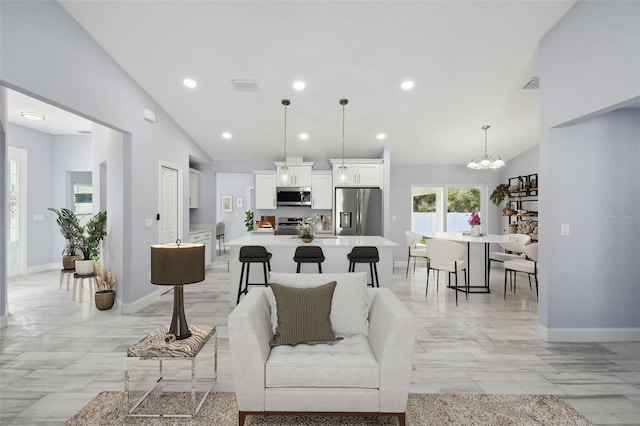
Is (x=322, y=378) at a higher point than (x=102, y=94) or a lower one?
lower

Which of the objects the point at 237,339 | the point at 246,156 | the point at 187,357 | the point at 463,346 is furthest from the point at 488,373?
the point at 246,156

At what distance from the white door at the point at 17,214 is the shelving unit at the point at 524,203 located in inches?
370

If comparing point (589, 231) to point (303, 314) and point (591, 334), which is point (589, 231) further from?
point (303, 314)

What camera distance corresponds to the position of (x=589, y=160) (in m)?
3.37

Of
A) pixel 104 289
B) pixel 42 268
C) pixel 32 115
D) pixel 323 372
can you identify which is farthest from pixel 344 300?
pixel 42 268

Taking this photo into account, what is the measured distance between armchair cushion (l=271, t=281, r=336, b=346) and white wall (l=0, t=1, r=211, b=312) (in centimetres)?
258

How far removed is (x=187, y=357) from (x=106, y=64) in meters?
3.46

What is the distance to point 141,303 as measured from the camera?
14.5 ft

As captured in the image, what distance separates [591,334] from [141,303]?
515 cm

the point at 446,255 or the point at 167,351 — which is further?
the point at 446,255

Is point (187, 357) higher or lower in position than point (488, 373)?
higher

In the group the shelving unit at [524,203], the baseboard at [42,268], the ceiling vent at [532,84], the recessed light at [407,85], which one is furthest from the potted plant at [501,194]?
the baseboard at [42,268]

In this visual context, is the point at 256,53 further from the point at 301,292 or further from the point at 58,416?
the point at 58,416

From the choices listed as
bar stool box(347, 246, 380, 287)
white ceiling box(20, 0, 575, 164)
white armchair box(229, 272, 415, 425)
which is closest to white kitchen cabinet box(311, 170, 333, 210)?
white ceiling box(20, 0, 575, 164)
